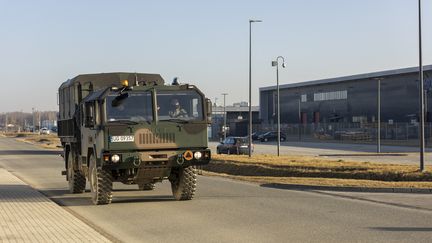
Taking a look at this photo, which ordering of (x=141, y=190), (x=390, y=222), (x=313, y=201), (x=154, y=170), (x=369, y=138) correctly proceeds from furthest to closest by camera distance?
(x=369, y=138), (x=141, y=190), (x=313, y=201), (x=154, y=170), (x=390, y=222)

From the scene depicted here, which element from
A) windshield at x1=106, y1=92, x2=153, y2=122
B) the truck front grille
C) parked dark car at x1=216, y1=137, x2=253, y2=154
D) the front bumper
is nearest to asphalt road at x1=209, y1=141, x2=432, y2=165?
parked dark car at x1=216, y1=137, x2=253, y2=154

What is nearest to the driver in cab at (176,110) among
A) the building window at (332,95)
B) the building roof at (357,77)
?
the building roof at (357,77)

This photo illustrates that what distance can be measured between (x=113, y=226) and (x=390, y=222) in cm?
526

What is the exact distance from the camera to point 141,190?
63.6 ft

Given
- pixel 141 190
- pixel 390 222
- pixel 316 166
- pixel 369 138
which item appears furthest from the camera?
pixel 369 138

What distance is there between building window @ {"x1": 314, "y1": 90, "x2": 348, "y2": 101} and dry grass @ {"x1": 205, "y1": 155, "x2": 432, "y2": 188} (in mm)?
80826

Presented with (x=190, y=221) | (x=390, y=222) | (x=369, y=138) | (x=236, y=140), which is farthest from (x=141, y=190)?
(x=369, y=138)

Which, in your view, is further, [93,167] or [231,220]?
[93,167]

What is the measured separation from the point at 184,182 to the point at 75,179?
4.27m

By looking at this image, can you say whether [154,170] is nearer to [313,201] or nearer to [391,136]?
[313,201]

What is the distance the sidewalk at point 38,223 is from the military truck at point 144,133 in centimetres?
153

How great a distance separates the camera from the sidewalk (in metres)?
10.3

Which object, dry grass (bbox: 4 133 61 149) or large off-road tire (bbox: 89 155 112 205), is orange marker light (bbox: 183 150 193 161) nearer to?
large off-road tire (bbox: 89 155 112 205)

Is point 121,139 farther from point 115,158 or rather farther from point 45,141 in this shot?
point 45,141
